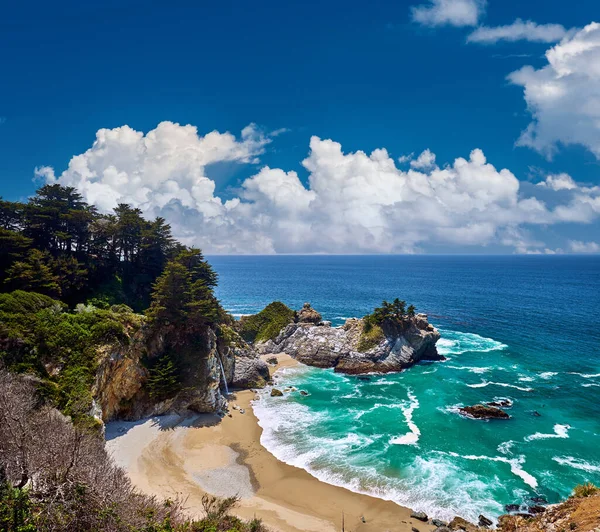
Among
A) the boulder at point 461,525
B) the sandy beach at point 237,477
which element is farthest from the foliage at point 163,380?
the boulder at point 461,525

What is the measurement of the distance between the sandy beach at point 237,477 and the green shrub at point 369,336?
27442 millimetres

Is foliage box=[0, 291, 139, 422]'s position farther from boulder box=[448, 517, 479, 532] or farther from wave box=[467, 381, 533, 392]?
wave box=[467, 381, 533, 392]

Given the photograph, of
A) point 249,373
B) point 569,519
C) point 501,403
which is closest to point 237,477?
point 249,373

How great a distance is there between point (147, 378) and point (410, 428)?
2968 centimetres

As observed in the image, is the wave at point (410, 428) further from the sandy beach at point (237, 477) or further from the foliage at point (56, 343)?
the foliage at point (56, 343)

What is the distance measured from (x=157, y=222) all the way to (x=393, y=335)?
147ft

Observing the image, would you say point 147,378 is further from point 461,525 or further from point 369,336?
point 369,336

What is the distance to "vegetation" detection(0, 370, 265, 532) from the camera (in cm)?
1392

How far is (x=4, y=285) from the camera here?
39406mm

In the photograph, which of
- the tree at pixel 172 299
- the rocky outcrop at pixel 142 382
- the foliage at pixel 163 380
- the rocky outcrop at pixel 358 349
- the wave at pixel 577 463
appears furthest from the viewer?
the rocky outcrop at pixel 358 349

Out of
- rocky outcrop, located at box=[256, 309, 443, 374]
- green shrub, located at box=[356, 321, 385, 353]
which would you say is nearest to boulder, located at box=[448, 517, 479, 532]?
rocky outcrop, located at box=[256, 309, 443, 374]

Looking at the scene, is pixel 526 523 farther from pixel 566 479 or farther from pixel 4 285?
pixel 4 285

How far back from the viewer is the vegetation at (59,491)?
13.9 m

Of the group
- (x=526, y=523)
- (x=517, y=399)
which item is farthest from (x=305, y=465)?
(x=517, y=399)
